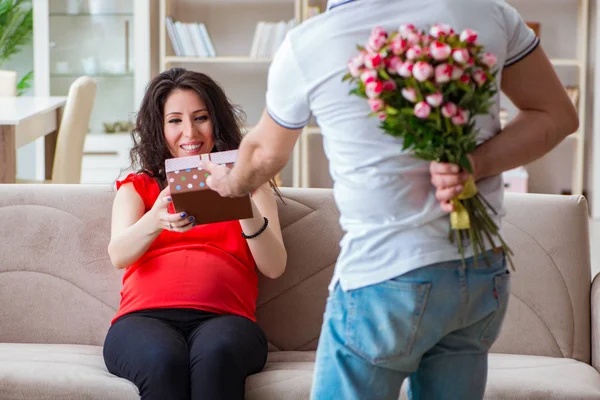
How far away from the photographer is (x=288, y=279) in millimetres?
2186

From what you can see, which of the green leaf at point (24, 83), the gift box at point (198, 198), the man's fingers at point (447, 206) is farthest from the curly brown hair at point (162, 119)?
the green leaf at point (24, 83)

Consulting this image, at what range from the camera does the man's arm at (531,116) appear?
1249mm

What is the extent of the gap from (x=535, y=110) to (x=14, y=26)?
5838 millimetres

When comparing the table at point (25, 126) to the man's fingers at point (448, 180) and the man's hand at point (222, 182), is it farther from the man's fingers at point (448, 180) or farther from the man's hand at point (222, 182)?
the man's fingers at point (448, 180)

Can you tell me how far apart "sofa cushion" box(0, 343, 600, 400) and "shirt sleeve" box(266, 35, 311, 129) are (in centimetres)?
77

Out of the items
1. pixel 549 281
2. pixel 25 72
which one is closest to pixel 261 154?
pixel 549 281

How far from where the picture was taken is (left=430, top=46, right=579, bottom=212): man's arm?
1249 millimetres

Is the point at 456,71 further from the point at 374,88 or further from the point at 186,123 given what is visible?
the point at 186,123

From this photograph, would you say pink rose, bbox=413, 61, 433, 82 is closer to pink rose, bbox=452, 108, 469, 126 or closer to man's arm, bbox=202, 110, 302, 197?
pink rose, bbox=452, 108, 469, 126

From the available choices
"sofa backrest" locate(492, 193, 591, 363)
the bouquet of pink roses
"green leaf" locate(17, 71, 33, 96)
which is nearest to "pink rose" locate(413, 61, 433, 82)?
the bouquet of pink roses

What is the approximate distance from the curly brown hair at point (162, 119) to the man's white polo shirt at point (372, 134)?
96cm

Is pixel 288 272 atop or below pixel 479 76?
below

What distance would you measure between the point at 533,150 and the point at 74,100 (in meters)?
3.16

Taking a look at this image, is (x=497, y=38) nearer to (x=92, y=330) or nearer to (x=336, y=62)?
(x=336, y=62)
